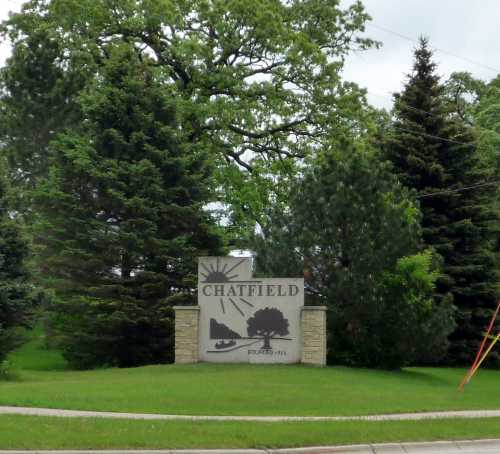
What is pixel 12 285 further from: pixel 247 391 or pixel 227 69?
pixel 227 69

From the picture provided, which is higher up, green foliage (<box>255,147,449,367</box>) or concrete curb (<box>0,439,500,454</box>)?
green foliage (<box>255,147,449,367</box>)

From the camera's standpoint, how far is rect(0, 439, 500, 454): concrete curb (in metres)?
11.4

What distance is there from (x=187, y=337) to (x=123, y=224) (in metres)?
5.93

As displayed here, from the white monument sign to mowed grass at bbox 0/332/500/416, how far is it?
0.86 metres

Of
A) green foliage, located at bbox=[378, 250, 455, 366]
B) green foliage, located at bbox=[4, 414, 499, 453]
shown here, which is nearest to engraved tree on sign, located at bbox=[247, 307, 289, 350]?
green foliage, located at bbox=[378, 250, 455, 366]

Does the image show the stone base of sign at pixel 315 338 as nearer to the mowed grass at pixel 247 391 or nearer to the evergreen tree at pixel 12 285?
the mowed grass at pixel 247 391

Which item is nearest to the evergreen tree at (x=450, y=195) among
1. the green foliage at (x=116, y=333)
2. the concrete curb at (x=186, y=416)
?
the green foliage at (x=116, y=333)

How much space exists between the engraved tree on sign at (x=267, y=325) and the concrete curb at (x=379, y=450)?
12059 millimetres

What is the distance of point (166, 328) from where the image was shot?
30266 millimetres

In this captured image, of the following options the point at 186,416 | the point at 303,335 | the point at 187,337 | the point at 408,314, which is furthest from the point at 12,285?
the point at 408,314

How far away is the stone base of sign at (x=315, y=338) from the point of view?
2558 cm

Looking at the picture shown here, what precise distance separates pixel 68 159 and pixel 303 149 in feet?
40.1

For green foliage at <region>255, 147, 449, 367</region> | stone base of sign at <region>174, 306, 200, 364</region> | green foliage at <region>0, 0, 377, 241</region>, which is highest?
green foliage at <region>0, 0, 377, 241</region>

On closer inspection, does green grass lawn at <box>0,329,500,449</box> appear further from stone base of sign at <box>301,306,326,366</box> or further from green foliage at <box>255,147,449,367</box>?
green foliage at <box>255,147,449,367</box>
